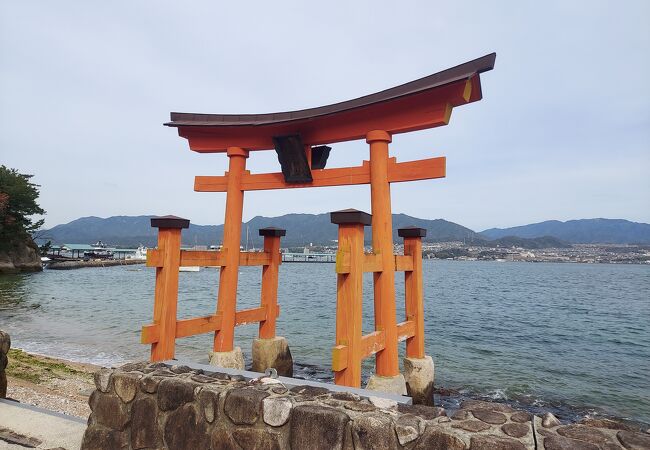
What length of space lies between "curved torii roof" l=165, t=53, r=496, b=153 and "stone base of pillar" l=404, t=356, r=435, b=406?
164 inches

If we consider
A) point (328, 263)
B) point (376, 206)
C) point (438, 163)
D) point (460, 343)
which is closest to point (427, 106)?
point (438, 163)

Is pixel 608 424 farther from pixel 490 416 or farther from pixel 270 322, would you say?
pixel 270 322

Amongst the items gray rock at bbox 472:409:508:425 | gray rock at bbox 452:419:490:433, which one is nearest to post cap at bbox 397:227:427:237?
gray rock at bbox 472:409:508:425

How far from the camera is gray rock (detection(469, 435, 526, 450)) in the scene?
1940 millimetres

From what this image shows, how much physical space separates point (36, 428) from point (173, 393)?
2086mm

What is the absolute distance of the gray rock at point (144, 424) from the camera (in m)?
2.98

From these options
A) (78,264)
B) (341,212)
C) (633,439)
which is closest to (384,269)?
(341,212)

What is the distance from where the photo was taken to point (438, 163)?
5480 mm

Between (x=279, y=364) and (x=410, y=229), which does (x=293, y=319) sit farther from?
(x=410, y=229)

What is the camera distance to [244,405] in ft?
8.53

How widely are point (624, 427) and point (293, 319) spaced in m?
19.8

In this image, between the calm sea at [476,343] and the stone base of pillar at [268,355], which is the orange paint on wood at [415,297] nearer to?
the calm sea at [476,343]

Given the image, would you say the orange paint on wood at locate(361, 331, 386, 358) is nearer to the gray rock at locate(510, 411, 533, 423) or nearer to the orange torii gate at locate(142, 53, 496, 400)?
the orange torii gate at locate(142, 53, 496, 400)

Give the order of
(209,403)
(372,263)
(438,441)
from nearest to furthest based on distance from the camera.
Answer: (438,441) < (209,403) < (372,263)
